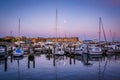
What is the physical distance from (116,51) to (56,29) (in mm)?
18492

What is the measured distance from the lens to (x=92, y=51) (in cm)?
4691

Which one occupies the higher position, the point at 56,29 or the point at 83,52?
the point at 56,29

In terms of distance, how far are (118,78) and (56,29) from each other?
32607 mm

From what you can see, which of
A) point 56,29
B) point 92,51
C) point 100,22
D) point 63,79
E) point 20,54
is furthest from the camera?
point 100,22

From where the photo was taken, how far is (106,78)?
19.2 metres

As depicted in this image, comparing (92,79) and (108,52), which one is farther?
(108,52)

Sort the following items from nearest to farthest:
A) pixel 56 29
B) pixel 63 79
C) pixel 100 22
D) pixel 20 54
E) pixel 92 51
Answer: pixel 63 79 < pixel 20 54 < pixel 92 51 < pixel 56 29 < pixel 100 22

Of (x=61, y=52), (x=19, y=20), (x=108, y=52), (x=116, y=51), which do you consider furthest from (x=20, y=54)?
(x=116, y=51)

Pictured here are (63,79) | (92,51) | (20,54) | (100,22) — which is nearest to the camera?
(63,79)

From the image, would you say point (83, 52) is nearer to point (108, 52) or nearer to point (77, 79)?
point (108, 52)

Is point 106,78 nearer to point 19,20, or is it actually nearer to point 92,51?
point 92,51

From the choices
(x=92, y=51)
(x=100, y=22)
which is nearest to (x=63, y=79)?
(x=92, y=51)

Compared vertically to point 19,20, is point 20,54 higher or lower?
lower

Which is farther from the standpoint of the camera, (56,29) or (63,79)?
(56,29)
